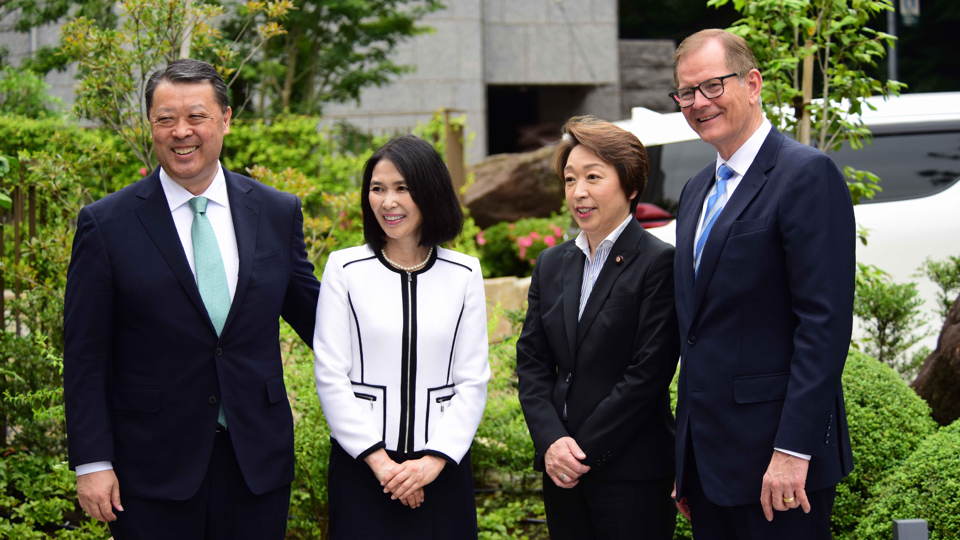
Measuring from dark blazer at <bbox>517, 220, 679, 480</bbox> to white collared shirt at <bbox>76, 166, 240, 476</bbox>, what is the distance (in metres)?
1.04

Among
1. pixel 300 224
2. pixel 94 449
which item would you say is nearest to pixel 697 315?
pixel 300 224

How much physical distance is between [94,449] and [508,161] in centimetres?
839

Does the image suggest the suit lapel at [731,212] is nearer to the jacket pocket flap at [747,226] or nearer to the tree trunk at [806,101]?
the jacket pocket flap at [747,226]

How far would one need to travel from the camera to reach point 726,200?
7.57 feet

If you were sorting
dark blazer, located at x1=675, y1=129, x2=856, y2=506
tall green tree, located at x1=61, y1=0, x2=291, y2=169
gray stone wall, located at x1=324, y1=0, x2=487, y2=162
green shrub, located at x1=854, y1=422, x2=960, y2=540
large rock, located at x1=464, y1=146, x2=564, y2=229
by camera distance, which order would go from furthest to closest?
1. gray stone wall, located at x1=324, y1=0, x2=487, y2=162
2. large rock, located at x1=464, y1=146, x2=564, y2=229
3. tall green tree, located at x1=61, y1=0, x2=291, y2=169
4. green shrub, located at x1=854, y1=422, x2=960, y2=540
5. dark blazer, located at x1=675, y1=129, x2=856, y2=506

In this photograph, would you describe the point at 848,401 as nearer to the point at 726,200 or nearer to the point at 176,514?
the point at 726,200

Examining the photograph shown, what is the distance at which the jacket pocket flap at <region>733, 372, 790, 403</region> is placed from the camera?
7.07 feet

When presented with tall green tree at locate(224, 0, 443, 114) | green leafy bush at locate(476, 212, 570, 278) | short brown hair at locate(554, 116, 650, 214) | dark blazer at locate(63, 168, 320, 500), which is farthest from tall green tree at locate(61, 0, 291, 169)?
tall green tree at locate(224, 0, 443, 114)

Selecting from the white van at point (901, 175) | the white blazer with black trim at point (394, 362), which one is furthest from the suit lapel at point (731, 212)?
the white van at point (901, 175)

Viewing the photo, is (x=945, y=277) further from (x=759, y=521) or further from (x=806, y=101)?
(x=759, y=521)

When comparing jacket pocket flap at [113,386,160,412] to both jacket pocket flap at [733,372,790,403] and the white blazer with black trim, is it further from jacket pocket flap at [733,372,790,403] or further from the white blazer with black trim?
jacket pocket flap at [733,372,790,403]

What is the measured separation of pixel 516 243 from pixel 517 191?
1116 mm

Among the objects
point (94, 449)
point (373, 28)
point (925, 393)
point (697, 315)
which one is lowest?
point (925, 393)

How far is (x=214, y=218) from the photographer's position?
2.43 m
